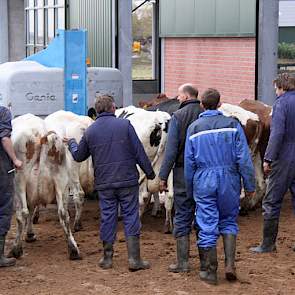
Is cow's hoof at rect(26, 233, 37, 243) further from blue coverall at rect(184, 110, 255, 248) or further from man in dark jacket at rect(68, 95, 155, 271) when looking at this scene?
blue coverall at rect(184, 110, 255, 248)

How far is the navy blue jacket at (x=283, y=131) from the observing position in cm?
866

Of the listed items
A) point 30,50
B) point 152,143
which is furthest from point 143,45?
point 152,143

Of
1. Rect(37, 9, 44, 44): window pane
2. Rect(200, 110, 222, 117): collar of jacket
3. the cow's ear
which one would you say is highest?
Rect(37, 9, 44, 44): window pane

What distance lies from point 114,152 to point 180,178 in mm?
749

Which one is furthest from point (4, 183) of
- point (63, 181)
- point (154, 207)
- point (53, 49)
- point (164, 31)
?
point (164, 31)

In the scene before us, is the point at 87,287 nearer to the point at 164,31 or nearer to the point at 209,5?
the point at 209,5

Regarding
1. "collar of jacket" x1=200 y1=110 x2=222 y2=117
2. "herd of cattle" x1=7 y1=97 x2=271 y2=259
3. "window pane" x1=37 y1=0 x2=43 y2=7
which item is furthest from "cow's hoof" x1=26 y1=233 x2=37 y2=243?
"window pane" x1=37 y1=0 x2=43 y2=7

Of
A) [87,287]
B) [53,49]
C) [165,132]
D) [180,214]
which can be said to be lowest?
[87,287]

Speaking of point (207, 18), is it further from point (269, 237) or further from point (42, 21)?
point (269, 237)

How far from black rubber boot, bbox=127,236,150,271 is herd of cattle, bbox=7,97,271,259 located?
0.76 meters

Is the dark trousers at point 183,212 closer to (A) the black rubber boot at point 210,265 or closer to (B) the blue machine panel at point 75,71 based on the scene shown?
(A) the black rubber boot at point 210,265

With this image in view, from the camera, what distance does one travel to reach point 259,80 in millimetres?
14625

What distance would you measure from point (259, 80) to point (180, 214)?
694cm

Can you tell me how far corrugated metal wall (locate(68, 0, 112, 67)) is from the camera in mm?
16156
